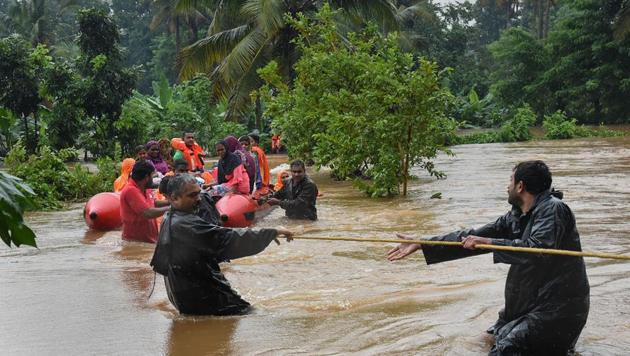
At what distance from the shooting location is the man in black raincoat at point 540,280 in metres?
4.98

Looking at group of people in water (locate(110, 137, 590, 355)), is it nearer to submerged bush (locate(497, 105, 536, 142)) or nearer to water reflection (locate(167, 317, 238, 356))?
water reflection (locate(167, 317, 238, 356))

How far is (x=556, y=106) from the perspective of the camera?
40281 mm

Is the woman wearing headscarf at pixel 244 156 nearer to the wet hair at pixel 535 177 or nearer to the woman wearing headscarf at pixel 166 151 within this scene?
Result: the woman wearing headscarf at pixel 166 151

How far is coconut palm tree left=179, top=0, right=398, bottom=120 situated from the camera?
24500 millimetres

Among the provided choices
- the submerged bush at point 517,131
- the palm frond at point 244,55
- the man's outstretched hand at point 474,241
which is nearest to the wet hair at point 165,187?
the man's outstretched hand at point 474,241

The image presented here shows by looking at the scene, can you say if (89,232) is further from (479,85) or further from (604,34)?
(479,85)

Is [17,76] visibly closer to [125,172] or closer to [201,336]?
[125,172]

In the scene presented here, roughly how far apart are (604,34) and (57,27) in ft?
101

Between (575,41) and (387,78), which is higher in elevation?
(575,41)

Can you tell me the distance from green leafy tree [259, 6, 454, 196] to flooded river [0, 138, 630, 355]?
71.1 inches

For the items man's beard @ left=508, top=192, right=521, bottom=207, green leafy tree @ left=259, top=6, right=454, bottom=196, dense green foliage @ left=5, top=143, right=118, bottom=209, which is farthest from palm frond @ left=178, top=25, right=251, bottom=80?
man's beard @ left=508, top=192, right=521, bottom=207

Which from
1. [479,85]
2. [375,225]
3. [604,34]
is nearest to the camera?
[375,225]

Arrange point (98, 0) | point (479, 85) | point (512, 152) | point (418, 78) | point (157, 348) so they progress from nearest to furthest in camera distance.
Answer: point (157, 348) < point (418, 78) < point (512, 152) < point (479, 85) < point (98, 0)

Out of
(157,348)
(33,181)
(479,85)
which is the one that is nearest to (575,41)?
(479,85)
